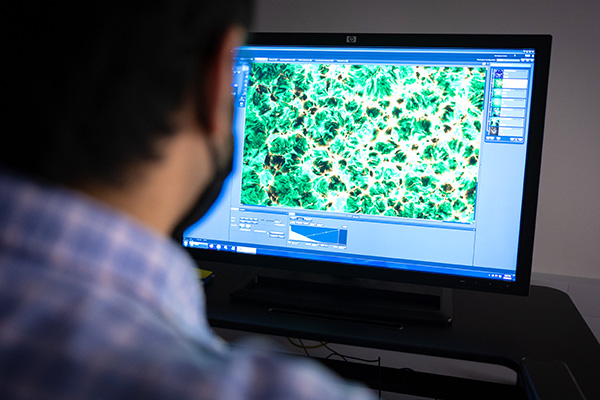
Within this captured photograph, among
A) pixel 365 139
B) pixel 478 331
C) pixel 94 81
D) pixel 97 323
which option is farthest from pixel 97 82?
pixel 478 331

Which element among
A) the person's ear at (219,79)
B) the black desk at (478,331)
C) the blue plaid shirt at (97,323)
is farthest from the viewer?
the black desk at (478,331)

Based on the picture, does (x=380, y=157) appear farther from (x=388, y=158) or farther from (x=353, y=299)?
(x=353, y=299)

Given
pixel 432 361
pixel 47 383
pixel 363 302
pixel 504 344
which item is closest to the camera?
pixel 47 383

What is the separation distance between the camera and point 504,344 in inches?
34.8

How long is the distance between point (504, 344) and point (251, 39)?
2.20 feet

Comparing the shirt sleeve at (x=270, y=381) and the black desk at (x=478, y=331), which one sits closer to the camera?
the shirt sleeve at (x=270, y=381)

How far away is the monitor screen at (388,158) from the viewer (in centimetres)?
90

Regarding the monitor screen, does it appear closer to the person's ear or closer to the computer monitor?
the computer monitor

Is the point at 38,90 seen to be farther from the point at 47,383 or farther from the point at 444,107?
the point at 444,107

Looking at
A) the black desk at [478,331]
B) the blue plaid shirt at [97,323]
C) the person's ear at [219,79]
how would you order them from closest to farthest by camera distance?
the blue plaid shirt at [97,323] < the person's ear at [219,79] < the black desk at [478,331]

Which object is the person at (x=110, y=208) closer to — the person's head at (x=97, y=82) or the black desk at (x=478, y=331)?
the person's head at (x=97, y=82)

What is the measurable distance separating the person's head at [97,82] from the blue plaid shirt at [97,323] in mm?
26

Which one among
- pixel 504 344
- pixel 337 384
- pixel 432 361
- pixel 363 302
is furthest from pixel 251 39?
pixel 432 361

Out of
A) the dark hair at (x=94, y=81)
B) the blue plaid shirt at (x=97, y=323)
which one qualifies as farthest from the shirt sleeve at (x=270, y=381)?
the dark hair at (x=94, y=81)
